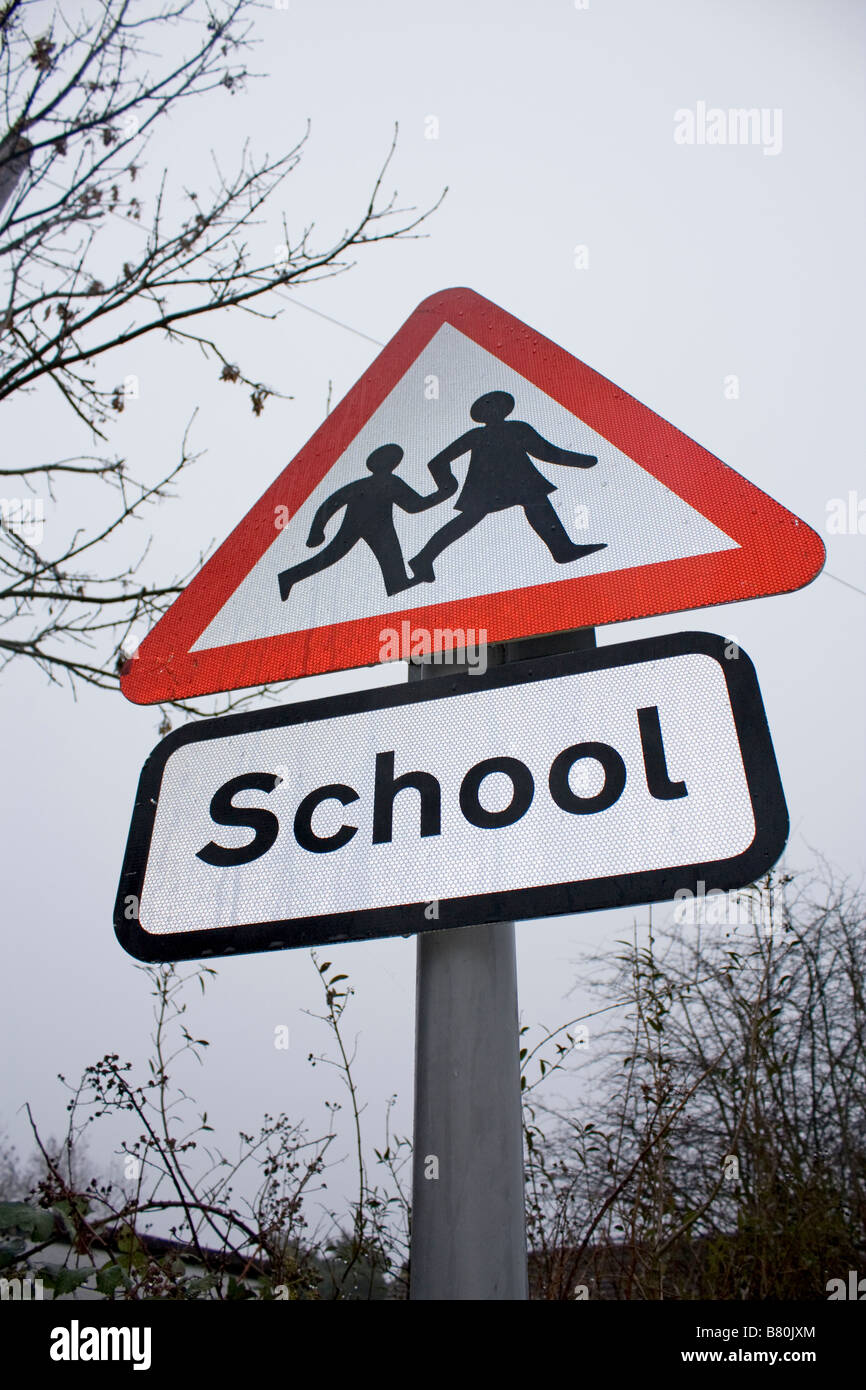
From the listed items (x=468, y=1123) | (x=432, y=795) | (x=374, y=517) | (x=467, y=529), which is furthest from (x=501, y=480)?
(x=468, y=1123)

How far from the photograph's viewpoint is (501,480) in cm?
122

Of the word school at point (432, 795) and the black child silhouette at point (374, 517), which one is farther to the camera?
the black child silhouette at point (374, 517)

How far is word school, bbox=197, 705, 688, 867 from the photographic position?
35.1 inches

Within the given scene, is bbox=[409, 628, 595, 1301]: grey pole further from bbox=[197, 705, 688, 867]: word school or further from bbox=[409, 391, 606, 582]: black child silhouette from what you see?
bbox=[409, 391, 606, 582]: black child silhouette

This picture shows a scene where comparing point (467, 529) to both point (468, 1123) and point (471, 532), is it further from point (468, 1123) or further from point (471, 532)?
point (468, 1123)

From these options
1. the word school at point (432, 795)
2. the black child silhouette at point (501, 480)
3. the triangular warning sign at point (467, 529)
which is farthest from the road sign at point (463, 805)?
the black child silhouette at point (501, 480)

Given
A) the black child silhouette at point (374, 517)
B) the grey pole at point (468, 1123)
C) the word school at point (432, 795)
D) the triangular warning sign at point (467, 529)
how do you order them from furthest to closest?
the black child silhouette at point (374, 517)
the triangular warning sign at point (467, 529)
the word school at point (432, 795)
the grey pole at point (468, 1123)

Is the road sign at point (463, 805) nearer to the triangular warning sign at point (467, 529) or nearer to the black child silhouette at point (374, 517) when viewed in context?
the triangular warning sign at point (467, 529)

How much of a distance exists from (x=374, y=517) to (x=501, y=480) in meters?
0.20

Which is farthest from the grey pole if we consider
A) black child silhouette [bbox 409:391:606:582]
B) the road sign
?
black child silhouette [bbox 409:391:606:582]

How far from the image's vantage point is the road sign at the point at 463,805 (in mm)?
843
